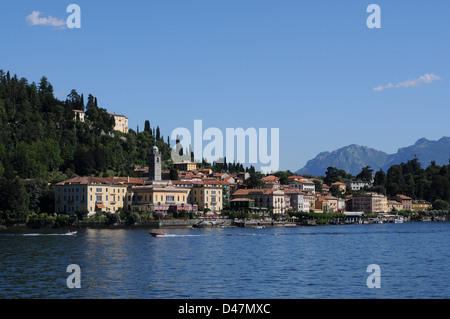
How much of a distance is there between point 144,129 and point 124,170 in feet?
118

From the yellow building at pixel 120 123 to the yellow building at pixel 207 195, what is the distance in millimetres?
59797

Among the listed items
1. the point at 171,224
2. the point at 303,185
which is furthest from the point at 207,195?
the point at 303,185

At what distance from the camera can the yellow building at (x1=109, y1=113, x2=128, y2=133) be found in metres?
189

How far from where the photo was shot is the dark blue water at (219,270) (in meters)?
35.5

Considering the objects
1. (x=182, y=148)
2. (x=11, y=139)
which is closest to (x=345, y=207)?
(x=182, y=148)

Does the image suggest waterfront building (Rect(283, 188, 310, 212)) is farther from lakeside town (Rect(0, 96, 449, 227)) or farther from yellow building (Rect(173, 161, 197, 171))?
yellow building (Rect(173, 161, 197, 171))

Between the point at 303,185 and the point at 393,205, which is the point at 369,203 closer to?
the point at 393,205

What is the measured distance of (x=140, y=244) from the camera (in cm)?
6956

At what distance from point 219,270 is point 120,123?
150 m

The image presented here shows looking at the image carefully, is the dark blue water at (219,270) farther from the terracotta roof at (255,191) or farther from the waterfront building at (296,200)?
the waterfront building at (296,200)

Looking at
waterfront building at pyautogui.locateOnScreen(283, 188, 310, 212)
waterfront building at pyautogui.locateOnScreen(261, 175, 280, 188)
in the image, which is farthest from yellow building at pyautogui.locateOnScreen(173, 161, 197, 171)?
waterfront building at pyautogui.locateOnScreen(283, 188, 310, 212)

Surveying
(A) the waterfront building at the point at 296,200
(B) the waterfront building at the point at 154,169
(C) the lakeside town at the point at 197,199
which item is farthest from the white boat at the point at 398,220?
(B) the waterfront building at the point at 154,169

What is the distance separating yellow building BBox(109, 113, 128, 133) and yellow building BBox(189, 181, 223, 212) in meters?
59.8
